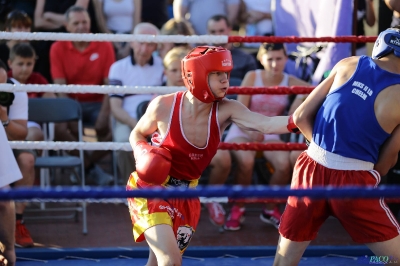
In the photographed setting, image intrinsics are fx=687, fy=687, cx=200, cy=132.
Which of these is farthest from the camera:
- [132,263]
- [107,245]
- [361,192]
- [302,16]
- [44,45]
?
[44,45]

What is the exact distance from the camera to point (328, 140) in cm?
330

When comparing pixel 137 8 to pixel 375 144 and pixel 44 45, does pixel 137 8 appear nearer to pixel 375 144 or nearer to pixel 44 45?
pixel 44 45

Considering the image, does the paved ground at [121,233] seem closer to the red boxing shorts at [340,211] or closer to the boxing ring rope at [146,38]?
the boxing ring rope at [146,38]

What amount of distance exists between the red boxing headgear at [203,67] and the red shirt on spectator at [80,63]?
9.19 feet

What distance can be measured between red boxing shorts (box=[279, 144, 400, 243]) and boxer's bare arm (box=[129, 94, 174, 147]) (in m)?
0.77

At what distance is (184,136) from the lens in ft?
11.7

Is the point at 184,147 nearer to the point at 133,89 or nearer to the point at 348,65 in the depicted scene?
the point at 348,65

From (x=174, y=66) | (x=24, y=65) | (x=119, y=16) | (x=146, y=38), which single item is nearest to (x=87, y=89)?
(x=146, y=38)

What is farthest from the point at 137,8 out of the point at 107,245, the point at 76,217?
the point at 107,245

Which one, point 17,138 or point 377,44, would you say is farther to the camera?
point 17,138

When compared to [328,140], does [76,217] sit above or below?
below

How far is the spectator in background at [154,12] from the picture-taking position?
710 cm

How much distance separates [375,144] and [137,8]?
13.0 ft

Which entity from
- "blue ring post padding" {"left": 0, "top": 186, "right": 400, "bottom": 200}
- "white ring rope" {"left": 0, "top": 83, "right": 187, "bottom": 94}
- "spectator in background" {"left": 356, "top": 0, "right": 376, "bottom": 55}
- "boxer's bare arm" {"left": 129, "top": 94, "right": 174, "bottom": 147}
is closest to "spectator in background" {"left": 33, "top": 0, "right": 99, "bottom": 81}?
"white ring rope" {"left": 0, "top": 83, "right": 187, "bottom": 94}
